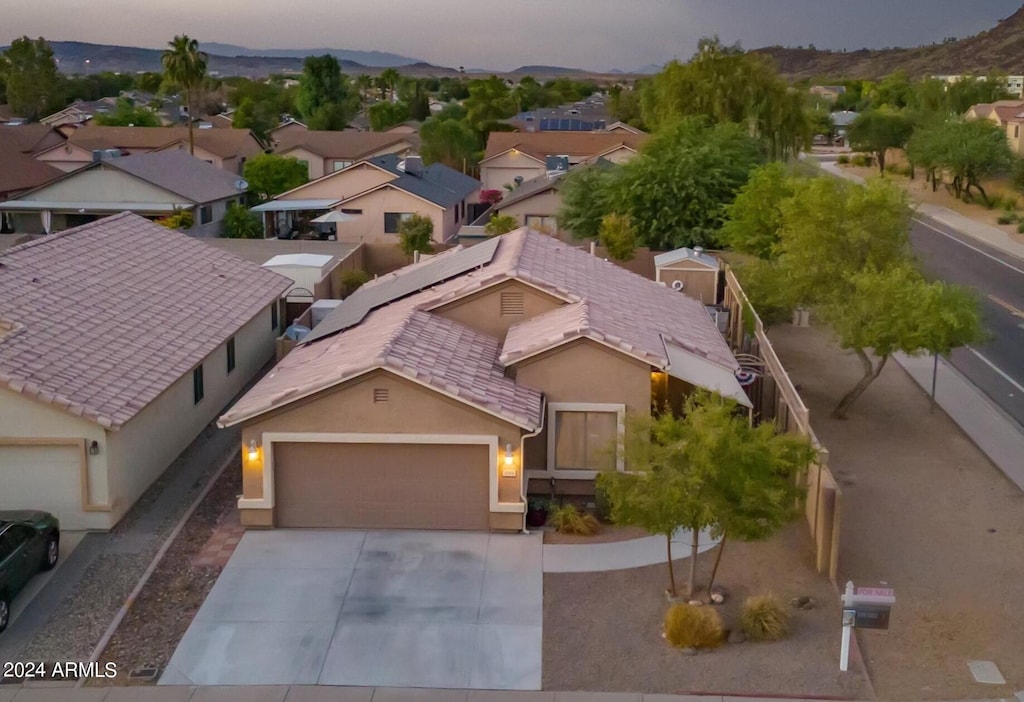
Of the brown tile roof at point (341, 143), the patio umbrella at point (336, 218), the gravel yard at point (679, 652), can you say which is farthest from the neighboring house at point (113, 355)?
the brown tile roof at point (341, 143)

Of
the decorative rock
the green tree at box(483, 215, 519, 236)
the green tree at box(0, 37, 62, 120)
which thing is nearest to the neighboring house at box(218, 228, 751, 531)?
the decorative rock

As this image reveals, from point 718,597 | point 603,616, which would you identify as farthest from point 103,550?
point 718,597

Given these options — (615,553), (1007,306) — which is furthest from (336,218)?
(615,553)

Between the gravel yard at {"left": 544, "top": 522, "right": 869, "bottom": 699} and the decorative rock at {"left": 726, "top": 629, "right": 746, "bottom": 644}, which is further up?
the decorative rock at {"left": 726, "top": 629, "right": 746, "bottom": 644}

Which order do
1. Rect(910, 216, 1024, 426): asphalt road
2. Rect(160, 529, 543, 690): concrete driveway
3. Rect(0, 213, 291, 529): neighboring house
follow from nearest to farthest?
Rect(160, 529, 543, 690): concrete driveway < Rect(0, 213, 291, 529): neighboring house < Rect(910, 216, 1024, 426): asphalt road

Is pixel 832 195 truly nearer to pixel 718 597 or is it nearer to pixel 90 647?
pixel 718 597

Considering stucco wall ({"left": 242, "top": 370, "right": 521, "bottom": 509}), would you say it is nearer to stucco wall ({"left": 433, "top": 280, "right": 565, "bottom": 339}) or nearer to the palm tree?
stucco wall ({"left": 433, "top": 280, "right": 565, "bottom": 339})

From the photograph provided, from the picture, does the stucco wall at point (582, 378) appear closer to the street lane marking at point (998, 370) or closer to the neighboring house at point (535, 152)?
the street lane marking at point (998, 370)
